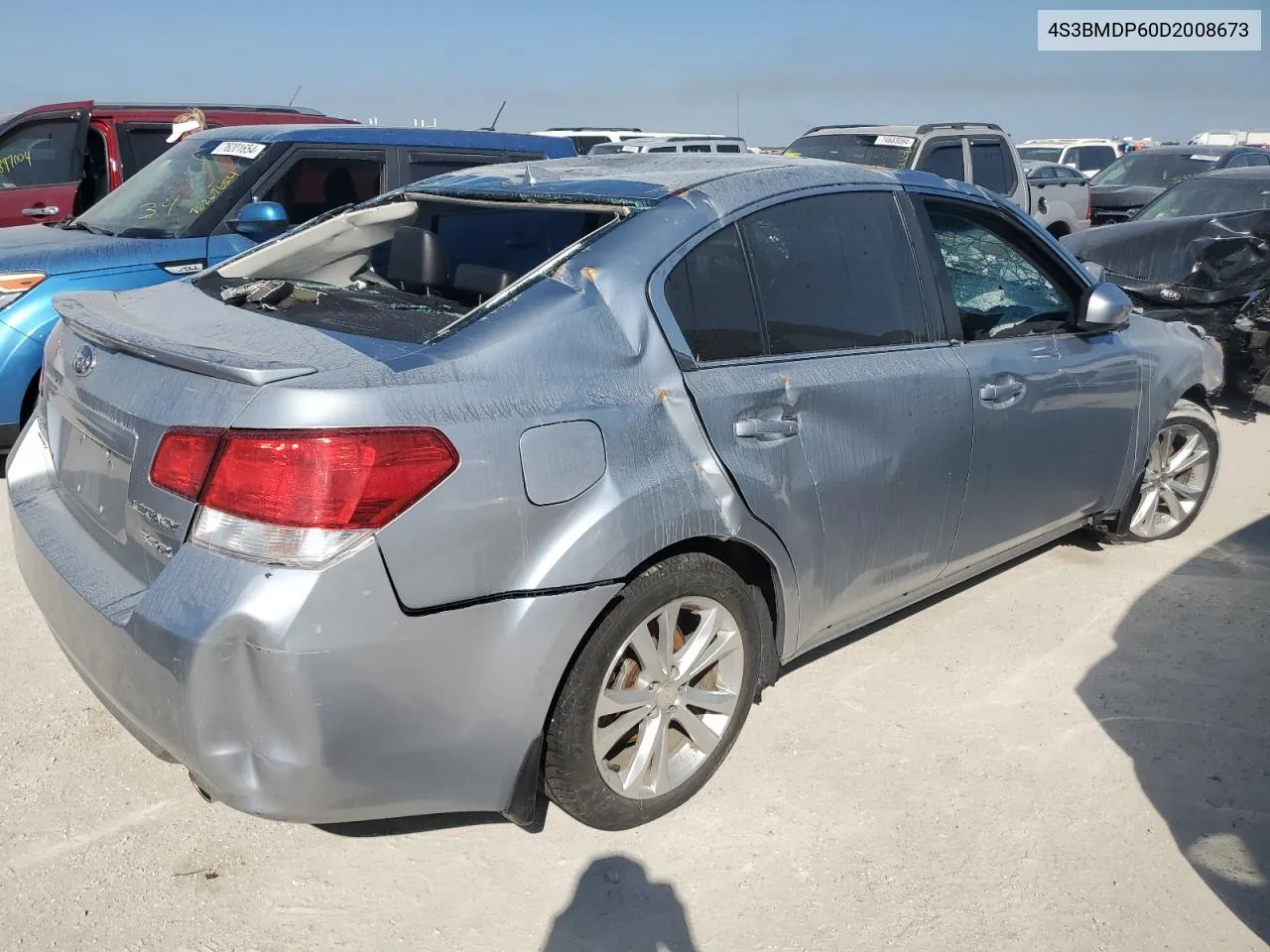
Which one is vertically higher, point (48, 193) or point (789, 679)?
point (48, 193)

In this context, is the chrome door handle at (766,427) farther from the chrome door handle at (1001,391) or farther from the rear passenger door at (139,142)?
the rear passenger door at (139,142)

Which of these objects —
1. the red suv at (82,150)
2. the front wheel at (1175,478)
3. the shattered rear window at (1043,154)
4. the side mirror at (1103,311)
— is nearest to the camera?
the side mirror at (1103,311)

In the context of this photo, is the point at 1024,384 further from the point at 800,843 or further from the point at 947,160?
the point at 947,160

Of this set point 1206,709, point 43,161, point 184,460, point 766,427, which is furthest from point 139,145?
point 1206,709

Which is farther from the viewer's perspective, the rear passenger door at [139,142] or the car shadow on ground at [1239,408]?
the rear passenger door at [139,142]

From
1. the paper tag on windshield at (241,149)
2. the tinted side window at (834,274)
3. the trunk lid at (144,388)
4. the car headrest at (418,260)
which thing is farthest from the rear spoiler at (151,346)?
the paper tag on windshield at (241,149)

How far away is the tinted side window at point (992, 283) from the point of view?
3.57 m

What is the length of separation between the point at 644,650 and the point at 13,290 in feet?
13.1

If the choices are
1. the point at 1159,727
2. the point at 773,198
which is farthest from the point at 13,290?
the point at 1159,727

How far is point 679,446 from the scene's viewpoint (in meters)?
2.59

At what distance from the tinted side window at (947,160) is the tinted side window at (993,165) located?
0.18 m

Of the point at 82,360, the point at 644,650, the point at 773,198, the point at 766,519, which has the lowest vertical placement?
the point at 644,650

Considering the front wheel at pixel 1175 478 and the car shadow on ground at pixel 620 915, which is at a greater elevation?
the front wheel at pixel 1175 478

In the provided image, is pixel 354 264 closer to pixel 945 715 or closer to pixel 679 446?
pixel 679 446
